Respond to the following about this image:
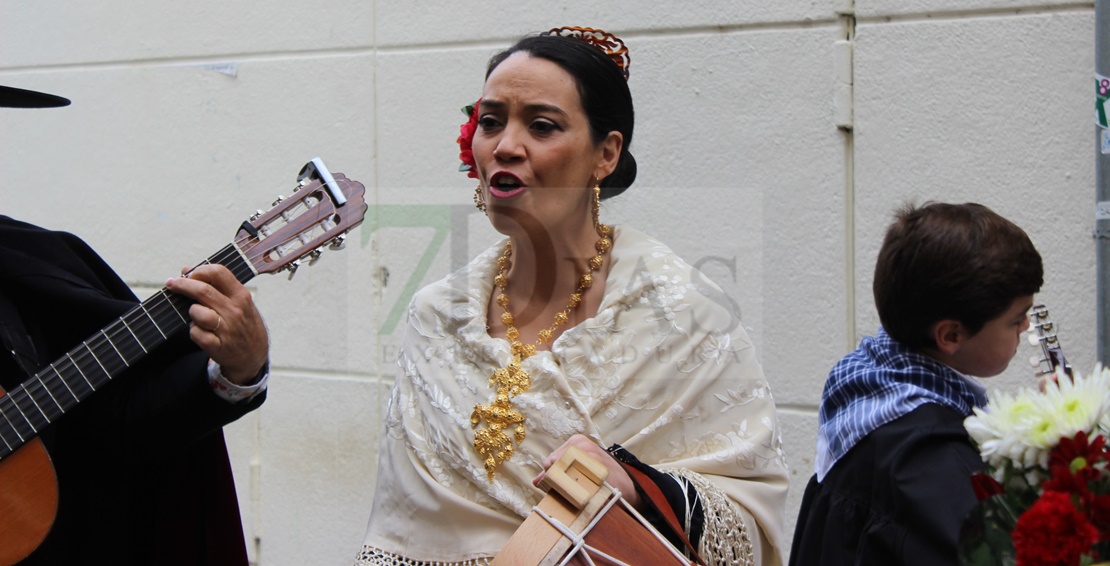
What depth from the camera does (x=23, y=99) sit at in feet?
9.14

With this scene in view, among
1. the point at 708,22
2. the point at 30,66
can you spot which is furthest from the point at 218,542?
the point at 30,66

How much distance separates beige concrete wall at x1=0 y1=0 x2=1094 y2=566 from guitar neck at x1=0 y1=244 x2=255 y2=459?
7.01 feet

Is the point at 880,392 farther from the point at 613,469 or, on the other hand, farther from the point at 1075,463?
the point at 1075,463

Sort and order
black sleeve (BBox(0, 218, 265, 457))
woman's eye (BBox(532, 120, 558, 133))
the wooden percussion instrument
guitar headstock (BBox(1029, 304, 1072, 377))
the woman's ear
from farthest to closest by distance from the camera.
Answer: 1. the woman's ear
2. woman's eye (BBox(532, 120, 558, 133))
3. black sleeve (BBox(0, 218, 265, 457))
4. guitar headstock (BBox(1029, 304, 1072, 377))
5. the wooden percussion instrument

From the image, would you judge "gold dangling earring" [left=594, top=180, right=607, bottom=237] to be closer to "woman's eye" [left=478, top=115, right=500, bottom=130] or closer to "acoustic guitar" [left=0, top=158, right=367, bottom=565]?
"woman's eye" [left=478, top=115, right=500, bottom=130]

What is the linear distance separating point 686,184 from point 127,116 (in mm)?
2633

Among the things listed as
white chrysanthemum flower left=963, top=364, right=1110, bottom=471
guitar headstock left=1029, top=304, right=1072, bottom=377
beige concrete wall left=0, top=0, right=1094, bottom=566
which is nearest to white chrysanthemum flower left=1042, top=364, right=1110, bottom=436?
white chrysanthemum flower left=963, top=364, right=1110, bottom=471

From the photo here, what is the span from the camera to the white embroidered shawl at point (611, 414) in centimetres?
253

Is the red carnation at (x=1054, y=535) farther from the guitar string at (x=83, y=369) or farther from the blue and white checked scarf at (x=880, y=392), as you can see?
the guitar string at (x=83, y=369)

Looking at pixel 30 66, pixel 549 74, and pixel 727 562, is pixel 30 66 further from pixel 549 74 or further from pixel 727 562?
pixel 727 562

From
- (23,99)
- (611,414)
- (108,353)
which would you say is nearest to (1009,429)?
(611,414)

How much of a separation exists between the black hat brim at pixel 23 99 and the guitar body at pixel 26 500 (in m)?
0.84

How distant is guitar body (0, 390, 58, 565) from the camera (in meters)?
2.43

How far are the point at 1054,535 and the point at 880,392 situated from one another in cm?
78
